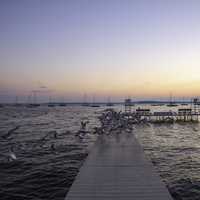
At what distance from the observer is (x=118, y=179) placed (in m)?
8.90

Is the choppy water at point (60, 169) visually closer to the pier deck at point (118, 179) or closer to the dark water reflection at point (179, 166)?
the dark water reflection at point (179, 166)

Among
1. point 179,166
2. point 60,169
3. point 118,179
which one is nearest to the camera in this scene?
point 118,179

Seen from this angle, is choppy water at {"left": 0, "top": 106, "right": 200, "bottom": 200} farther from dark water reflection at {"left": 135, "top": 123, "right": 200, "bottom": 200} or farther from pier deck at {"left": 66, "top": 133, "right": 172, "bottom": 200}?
pier deck at {"left": 66, "top": 133, "right": 172, "bottom": 200}

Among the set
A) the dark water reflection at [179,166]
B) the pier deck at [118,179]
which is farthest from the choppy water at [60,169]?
the pier deck at [118,179]

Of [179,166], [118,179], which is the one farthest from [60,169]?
[179,166]

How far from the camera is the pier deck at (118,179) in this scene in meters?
7.44

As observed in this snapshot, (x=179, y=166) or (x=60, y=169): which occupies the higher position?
(x=179, y=166)

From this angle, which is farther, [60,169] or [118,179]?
[60,169]

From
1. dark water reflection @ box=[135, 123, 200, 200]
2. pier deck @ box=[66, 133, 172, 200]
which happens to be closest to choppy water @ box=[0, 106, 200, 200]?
dark water reflection @ box=[135, 123, 200, 200]

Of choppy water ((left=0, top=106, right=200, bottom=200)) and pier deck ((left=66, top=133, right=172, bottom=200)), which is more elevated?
→ pier deck ((left=66, top=133, right=172, bottom=200))

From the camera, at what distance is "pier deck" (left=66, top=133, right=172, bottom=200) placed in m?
7.44

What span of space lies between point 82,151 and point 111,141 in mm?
2631

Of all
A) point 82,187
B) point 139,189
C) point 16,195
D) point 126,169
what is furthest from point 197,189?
point 16,195

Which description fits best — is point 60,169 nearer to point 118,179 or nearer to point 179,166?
point 118,179
